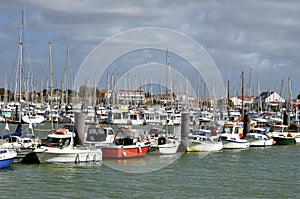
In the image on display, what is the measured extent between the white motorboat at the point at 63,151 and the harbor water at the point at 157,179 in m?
0.55

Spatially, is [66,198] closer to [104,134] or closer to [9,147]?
[9,147]

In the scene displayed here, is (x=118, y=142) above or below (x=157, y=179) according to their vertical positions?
above

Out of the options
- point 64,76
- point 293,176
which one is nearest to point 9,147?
point 293,176

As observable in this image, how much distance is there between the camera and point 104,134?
140 ft

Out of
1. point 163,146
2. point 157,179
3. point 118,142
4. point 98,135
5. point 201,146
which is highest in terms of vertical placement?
point 98,135

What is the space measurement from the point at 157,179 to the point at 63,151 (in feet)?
24.6

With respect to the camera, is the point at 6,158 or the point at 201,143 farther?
the point at 201,143

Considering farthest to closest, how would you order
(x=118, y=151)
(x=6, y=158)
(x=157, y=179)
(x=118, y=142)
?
(x=118, y=142)
(x=118, y=151)
(x=6, y=158)
(x=157, y=179)

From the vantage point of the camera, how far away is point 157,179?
31656 mm

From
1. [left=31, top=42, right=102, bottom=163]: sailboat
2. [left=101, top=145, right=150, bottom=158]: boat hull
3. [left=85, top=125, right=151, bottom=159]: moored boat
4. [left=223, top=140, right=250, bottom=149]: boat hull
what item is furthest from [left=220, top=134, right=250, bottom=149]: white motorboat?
[left=31, top=42, right=102, bottom=163]: sailboat

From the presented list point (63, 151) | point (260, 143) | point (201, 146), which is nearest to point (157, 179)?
point (63, 151)

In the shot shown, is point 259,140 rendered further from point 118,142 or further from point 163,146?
point 118,142

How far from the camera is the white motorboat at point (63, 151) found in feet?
117

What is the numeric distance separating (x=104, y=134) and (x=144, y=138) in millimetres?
3415
